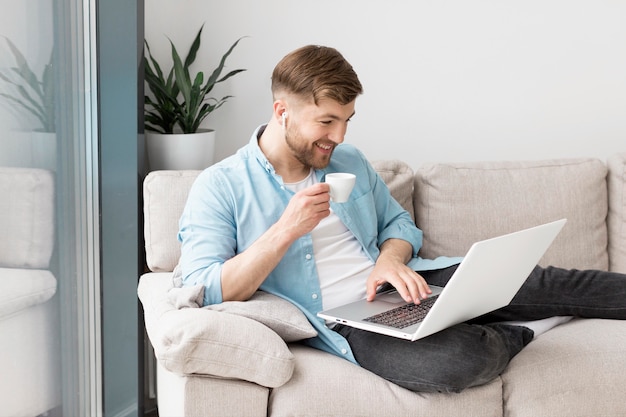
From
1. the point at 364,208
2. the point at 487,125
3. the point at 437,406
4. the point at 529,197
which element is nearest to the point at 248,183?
the point at 364,208

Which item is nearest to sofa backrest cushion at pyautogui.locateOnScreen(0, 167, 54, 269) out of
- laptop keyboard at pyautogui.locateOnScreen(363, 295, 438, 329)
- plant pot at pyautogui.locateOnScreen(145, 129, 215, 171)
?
plant pot at pyautogui.locateOnScreen(145, 129, 215, 171)

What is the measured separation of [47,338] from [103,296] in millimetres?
377

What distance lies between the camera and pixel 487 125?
10.2ft

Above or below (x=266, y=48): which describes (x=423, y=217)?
below

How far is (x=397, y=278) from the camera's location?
2.14m

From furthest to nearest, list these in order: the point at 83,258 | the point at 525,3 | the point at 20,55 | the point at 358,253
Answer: the point at 525,3 → the point at 83,258 → the point at 358,253 → the point at 20,55

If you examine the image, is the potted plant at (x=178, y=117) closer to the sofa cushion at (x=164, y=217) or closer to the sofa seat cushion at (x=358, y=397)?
the sofa cushion at (x=164, y=217)

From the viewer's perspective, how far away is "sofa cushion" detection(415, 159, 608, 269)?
2.65 m

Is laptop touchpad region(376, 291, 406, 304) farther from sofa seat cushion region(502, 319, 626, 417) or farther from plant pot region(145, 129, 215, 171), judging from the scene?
plant pot region(145, 129, 215, 171)

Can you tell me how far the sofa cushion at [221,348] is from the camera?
1801mm

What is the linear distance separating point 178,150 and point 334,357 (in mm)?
1056

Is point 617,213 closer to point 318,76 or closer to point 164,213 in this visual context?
point 318,76

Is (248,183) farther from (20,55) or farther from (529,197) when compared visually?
(529,197)

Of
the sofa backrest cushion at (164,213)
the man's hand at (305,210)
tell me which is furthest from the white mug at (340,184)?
the sofa backrest cushion at (164,213)
